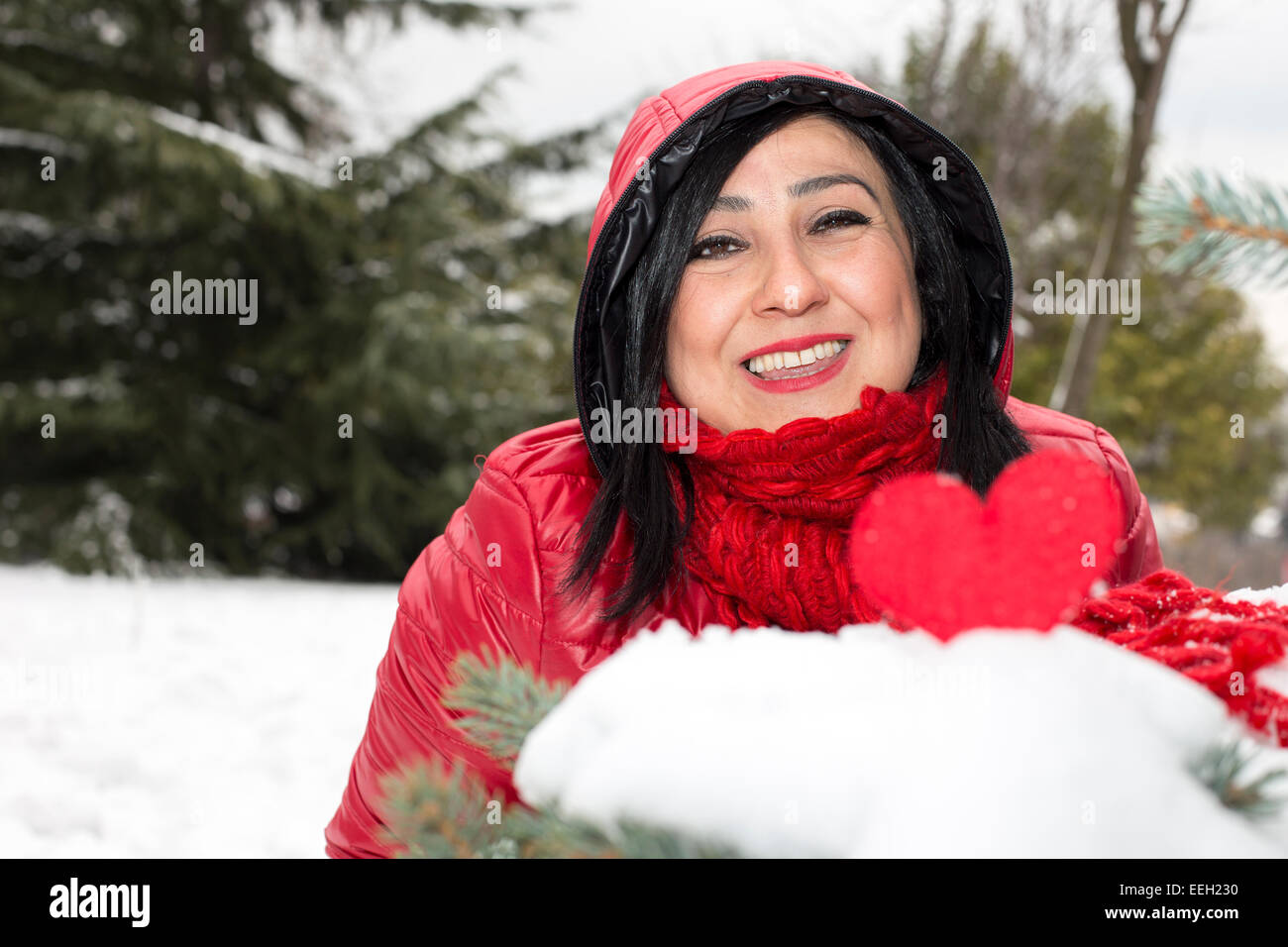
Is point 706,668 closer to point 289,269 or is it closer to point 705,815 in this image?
point 705,815

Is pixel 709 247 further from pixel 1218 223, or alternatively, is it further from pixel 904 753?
pixel 904 753

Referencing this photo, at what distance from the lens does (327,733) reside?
383cm

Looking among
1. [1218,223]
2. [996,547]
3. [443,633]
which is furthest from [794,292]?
[996,547]

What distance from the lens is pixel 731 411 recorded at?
60.4 inches

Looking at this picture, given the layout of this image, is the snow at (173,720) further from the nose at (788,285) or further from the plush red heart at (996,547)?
the plush red heart at (996,547)

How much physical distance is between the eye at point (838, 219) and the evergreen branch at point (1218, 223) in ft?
1.79

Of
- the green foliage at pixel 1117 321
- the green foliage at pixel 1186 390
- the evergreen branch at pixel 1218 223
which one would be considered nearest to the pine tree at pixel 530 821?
the evergreen branch at pixel 1218 223

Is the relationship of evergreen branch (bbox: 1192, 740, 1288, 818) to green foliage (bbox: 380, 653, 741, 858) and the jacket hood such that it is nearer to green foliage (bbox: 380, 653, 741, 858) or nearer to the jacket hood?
green foliage (bbox: 380, 653, 741, 858)

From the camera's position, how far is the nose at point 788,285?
1417 mm

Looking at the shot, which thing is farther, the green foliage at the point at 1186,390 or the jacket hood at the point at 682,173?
the green foliage at the point at 1186,390

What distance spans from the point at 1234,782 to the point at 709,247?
3.99ft

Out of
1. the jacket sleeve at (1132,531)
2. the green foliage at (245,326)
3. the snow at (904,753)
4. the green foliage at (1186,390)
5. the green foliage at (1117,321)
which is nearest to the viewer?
the snow at (904,753)

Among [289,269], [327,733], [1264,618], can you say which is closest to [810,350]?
[1264,618]

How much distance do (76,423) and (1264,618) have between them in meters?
8.82
